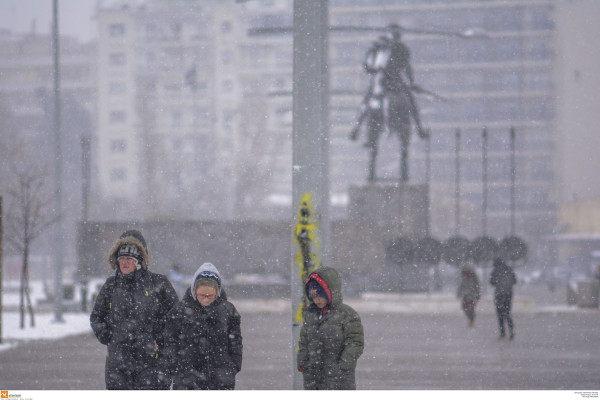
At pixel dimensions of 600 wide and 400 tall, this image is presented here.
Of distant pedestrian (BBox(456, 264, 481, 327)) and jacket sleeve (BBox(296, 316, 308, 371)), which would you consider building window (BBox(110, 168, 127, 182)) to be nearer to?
distant pedestrian (BBox(456, 264, 481, 327))

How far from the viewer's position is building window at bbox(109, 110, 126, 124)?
8219 cm

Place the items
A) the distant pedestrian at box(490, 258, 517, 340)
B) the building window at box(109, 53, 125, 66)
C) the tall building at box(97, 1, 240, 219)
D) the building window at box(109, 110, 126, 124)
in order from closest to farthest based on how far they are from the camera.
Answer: the distant pedestrian at box(490, 258, 517, 340) → the tall building at box(97, 1, 240, 219) → the building window at box(109, 110, 126, 124) → the building window at box(109, 53, 125, 66)

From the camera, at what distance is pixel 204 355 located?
5633 millimetres

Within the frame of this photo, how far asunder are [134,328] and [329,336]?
1232 mm

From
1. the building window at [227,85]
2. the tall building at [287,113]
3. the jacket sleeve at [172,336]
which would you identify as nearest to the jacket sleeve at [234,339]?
the jacket sleeve at [172,336]

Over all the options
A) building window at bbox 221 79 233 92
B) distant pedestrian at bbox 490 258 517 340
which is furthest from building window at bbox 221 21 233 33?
distant pedestrian at bbox 490 258 517 340

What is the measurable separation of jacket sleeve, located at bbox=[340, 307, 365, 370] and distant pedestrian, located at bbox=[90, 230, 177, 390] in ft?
3.66

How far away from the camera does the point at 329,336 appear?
570 cm

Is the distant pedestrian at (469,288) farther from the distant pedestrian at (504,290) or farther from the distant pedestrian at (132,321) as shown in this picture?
the distant pedestrian at (132,321)

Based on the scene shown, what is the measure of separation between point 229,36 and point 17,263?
145 feet

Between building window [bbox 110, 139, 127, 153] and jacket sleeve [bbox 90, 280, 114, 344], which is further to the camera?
building window [bbox 110, 139, 127, 153]

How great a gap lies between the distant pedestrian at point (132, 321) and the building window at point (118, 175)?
244 ft

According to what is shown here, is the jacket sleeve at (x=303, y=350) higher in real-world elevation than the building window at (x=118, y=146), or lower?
lower

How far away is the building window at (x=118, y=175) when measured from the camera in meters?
79.0
